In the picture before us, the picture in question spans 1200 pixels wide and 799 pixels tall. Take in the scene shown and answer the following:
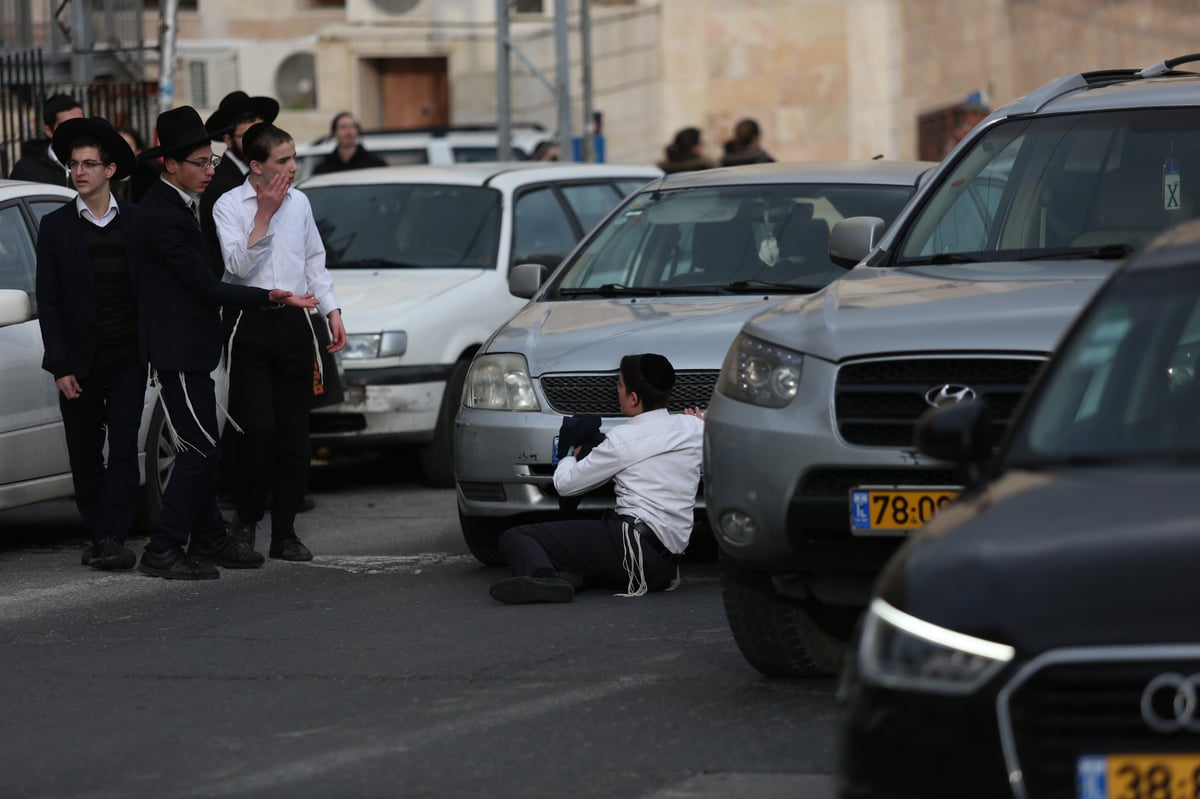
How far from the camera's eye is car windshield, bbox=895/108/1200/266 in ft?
25.0

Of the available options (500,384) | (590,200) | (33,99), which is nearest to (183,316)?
(500,384)

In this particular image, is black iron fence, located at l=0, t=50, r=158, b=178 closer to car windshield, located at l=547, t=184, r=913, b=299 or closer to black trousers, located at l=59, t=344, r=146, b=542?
black trousers, located at l=59, t=344, r=146, b=542

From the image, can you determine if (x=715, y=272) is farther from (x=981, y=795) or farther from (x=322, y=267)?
(x=981, y=795)

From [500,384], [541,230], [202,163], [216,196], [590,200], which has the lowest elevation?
[500,384]

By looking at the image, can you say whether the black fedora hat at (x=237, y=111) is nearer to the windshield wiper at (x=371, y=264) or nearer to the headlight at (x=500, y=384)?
the headlight at (x=500, y=384)

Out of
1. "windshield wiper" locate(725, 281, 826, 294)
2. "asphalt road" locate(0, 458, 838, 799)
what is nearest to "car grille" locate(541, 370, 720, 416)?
"asphalt road" locate(0, 458, 838, 799)

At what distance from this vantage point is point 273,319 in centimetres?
946

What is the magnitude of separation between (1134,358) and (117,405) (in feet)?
18.8

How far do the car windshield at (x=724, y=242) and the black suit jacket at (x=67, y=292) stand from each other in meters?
2.10

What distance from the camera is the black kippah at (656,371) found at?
8.48 metres

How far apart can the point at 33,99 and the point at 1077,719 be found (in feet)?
51.5

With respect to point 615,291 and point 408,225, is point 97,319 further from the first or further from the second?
point 408,225

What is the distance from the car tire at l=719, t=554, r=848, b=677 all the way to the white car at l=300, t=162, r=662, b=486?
5585mm

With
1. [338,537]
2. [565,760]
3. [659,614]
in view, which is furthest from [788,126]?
[565,760]
